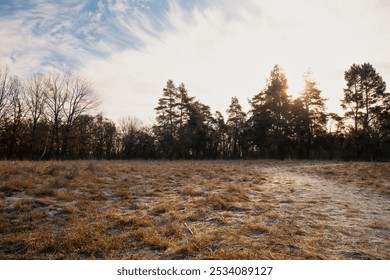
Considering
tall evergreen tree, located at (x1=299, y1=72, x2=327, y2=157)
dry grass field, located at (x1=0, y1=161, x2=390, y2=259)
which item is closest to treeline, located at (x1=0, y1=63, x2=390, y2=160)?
tall evergreen tree, located at (x1=299, y1=72, x2=327, y2=157)

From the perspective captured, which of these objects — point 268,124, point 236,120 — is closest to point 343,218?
point 268,124

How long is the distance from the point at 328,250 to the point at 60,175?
9185 mm

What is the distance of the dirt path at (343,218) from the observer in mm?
3217

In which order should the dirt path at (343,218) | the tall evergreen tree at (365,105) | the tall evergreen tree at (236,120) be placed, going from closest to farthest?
the dirt path at (343,218) < the tall evergreen tree at (365,105) < the tall evergreen tree at (236,120)

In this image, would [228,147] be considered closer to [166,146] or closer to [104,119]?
[166,146]

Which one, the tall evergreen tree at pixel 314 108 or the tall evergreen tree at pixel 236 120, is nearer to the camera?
the tall evergreen tree at pixel 314 108

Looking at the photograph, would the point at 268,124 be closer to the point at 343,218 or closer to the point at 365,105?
the point at 365,105

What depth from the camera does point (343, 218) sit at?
4613mm

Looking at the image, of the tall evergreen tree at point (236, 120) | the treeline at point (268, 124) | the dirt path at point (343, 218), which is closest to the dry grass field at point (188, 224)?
the dirt path at point (343, 218)

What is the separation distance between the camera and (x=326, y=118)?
1298 inches

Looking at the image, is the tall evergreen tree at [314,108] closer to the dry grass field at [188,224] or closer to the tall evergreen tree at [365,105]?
the tall evergreen tree at [365,105]

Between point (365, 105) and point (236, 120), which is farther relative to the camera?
point (236, 120)

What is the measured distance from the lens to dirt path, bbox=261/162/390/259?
3.22 metres
